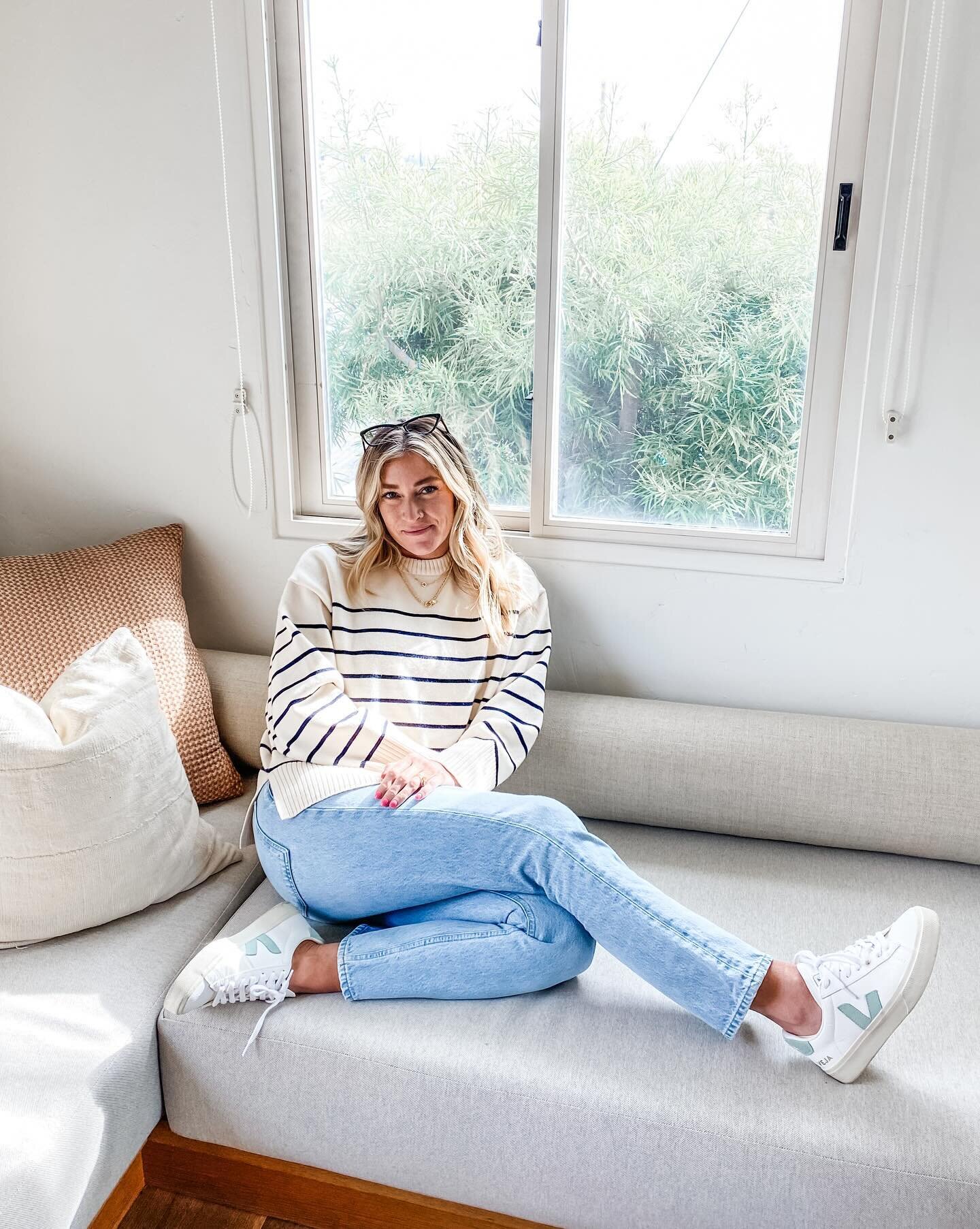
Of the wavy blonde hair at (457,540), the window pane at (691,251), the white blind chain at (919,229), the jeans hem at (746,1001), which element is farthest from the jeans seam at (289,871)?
the white blind chain at (919,229)

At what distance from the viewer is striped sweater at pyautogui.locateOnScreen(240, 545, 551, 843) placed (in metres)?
1.61

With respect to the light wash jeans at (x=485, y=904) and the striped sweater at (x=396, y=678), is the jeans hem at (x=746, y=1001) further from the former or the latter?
the striped sweater at (x=396, y=678)

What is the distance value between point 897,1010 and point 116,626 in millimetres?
1431

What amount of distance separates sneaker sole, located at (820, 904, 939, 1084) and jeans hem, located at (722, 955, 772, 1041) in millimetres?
115

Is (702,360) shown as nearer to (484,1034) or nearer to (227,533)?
(227,533)

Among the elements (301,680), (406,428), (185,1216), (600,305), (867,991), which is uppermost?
(600,305)

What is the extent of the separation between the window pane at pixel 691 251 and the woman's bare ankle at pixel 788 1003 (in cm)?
89

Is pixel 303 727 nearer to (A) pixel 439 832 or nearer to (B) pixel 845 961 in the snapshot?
(A) pixel 439 832

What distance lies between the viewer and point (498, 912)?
1.41 meters

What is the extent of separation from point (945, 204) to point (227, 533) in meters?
1.48

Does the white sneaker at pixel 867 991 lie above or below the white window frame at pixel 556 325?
below

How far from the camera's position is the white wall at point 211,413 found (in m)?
1.76

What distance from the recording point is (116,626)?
1.86 metres

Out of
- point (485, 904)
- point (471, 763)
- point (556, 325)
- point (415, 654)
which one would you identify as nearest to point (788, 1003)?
point (485, 904)
